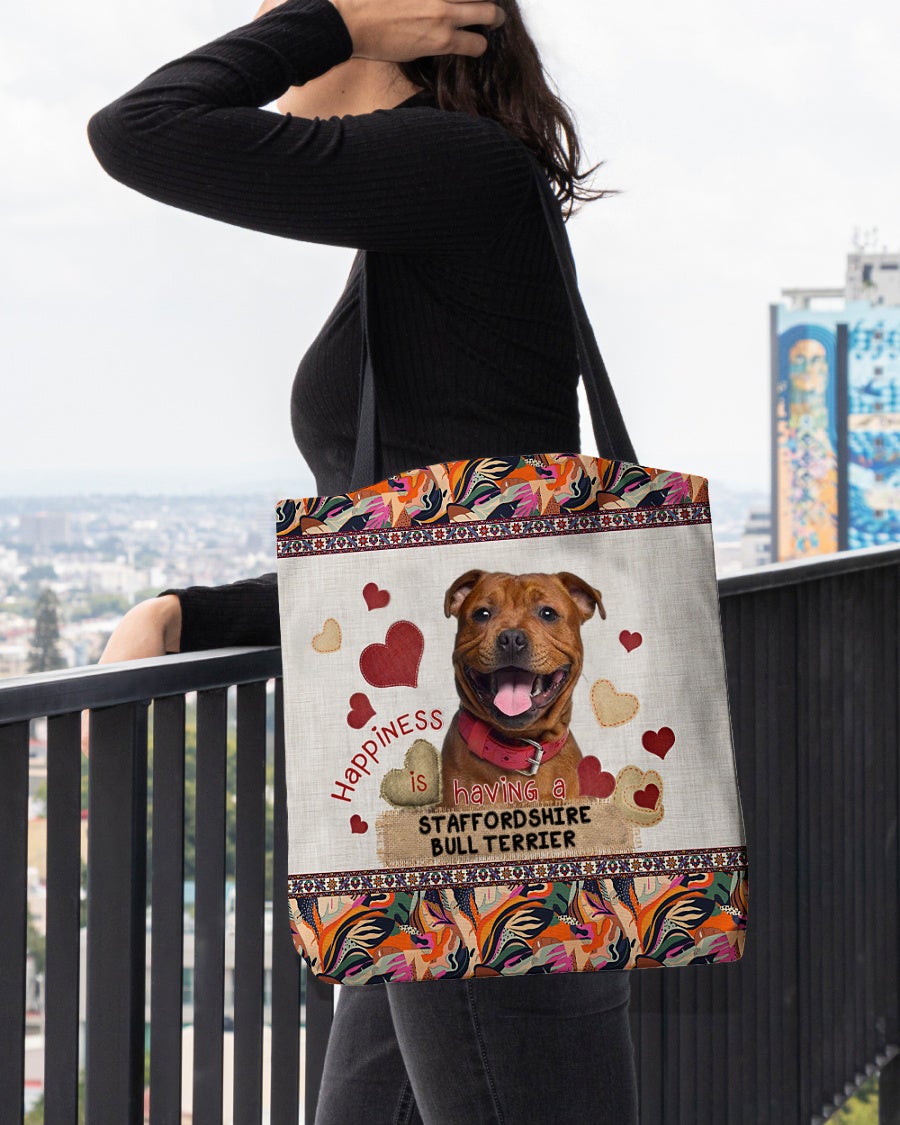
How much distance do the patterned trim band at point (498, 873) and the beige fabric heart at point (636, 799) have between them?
0.8 inches

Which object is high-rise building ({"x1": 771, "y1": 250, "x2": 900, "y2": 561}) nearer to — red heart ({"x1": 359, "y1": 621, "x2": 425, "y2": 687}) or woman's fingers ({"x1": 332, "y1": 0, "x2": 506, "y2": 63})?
woman's fingers ({"x1": 332, "y1": 0, "x2": 506, "y2": 63})

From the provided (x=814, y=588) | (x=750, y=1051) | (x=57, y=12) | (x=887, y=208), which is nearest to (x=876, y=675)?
(x=814, y=588)

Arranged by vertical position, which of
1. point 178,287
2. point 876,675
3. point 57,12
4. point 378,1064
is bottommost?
point 378,1064

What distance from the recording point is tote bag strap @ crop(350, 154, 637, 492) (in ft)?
2.45

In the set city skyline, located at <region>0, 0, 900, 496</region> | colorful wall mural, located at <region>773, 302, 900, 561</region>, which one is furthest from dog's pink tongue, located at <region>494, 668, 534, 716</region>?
city skyline, located at <region>0, 0, 900, 496</region>

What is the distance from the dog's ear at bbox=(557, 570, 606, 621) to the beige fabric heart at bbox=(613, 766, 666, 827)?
3.7 inches

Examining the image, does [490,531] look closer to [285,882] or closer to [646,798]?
[646,798]

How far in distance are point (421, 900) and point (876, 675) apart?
1.50m

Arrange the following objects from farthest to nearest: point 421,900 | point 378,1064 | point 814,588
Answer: point 814,588, point 378,1064, point 421,900

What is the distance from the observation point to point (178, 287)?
32.2m

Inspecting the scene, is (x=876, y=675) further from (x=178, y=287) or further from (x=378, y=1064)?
(x=178, y=287)

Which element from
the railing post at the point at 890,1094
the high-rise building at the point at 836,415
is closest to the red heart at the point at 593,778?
the railing post at the point at 890,1094

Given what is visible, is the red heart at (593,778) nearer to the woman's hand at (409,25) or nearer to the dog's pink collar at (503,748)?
the dog's pink collar at (503,748)

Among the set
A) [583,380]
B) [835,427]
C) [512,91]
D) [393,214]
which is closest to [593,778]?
[583,380]
